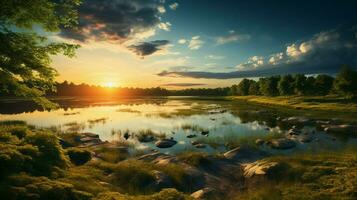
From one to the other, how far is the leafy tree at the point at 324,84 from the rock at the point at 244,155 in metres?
103

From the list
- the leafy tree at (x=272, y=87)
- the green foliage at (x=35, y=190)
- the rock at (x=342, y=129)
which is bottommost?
the rock at (x=342, y=129)

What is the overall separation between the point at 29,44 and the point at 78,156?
11011 millimetres

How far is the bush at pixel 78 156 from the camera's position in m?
23.4

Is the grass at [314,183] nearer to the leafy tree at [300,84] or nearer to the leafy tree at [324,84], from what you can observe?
the leafy tree at [300,84]

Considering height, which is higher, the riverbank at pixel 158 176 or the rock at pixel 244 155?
the riverbank at pixel 158 176

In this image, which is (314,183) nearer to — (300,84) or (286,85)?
(300,84)

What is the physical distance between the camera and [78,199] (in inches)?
468

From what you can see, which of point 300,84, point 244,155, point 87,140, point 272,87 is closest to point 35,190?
point 244,155

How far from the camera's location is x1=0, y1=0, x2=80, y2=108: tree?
52.7ft

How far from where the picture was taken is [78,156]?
2416 centimetres

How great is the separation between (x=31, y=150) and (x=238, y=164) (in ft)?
60.5

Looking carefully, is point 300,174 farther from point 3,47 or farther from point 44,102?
point 3,47

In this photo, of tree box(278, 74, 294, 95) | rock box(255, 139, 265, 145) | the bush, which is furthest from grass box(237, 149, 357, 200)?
tree box(278, 74, 294, 95)

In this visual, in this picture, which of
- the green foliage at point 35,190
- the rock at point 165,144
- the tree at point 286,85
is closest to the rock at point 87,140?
the rock at point 165,144
